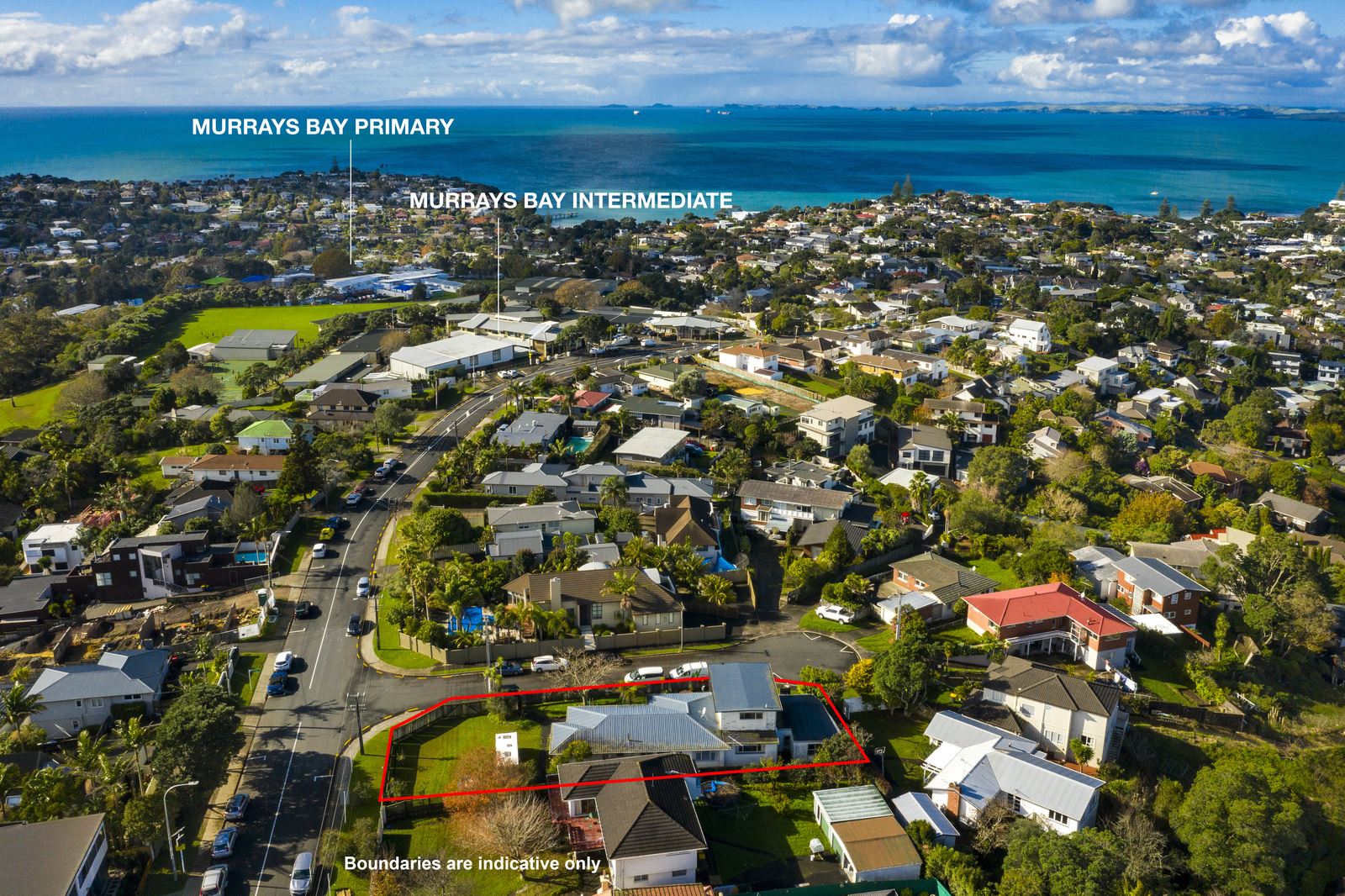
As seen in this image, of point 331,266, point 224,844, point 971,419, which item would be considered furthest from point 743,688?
point 331,266

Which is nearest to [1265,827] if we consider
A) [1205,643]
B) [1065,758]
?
[1065,758]

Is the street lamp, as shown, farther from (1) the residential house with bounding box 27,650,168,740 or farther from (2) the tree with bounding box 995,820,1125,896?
(2) the tree with bounding box 995,820,1125,896

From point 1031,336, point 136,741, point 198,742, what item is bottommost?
point 136,741

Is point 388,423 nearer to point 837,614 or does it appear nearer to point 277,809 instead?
point 837,614

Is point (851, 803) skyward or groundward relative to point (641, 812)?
groundward

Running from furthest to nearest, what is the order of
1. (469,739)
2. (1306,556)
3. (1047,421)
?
(1047,421) → (1306,556) → (469,739)

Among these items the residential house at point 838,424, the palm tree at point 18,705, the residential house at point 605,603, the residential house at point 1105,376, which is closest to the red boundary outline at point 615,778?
the residential house at point 605,603

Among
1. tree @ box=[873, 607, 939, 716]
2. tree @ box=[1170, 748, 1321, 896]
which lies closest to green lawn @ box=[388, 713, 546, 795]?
tree @ box=[873, 607, 939, 716]

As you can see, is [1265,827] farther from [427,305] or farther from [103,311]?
[103,311]
